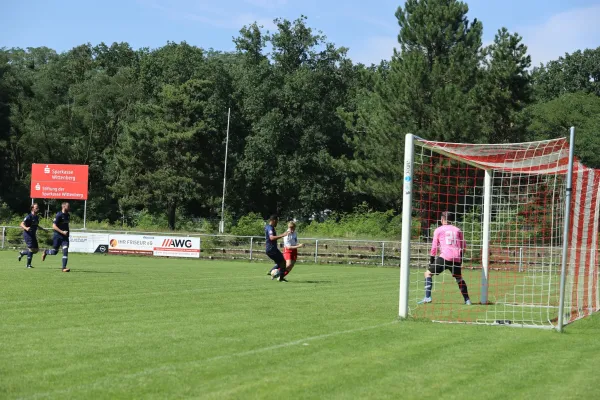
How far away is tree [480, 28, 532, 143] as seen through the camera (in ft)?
161

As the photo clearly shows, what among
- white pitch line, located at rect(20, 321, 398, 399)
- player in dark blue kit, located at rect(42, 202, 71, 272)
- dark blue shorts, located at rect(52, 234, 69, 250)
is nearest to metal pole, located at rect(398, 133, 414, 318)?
white pitch line, located at rect(20, 321, 398, 399)

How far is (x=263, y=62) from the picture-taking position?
2822 inches

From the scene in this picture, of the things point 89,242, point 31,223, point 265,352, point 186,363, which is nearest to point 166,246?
point 89,242

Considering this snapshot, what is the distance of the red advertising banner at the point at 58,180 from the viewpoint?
43.7 metres

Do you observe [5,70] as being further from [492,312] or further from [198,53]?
[492,312]

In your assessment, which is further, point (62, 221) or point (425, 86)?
point (425, 86)

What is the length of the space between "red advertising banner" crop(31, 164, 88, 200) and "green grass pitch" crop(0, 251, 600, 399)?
28.6m

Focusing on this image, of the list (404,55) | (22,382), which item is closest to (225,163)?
(404,55)

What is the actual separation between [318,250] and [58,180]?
50.2ft

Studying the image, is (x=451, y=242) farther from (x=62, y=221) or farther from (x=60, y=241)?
(x=60, y=241)

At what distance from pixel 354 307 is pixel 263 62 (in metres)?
58.5

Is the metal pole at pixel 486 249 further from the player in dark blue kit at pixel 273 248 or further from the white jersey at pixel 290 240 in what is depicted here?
the white jersey at pixel 290 240

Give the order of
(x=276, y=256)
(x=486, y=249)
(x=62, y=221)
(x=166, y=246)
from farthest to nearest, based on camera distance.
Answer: (x=166, y=246) < (x=62, y=221) < (x=276, y=256) < (x=486, y=249)

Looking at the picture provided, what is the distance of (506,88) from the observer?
162 feet
